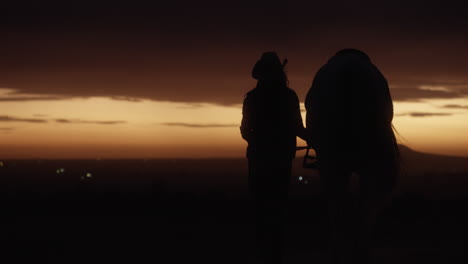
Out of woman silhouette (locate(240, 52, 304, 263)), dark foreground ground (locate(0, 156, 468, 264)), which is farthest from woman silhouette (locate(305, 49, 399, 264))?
dark foreground ground (locate(0, 156, 468, 264))

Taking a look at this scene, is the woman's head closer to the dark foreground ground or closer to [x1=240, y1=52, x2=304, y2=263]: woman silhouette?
[x1=240, y1=52, x2=304, y2=263]: woman silhouette

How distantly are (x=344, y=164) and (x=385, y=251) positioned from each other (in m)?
4.07

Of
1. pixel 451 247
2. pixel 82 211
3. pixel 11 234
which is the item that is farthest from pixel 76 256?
pixel 82 211

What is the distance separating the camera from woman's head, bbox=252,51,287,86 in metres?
6.88

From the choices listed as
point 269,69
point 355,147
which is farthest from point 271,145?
point 355,147

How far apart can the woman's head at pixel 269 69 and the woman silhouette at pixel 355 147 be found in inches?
53.3

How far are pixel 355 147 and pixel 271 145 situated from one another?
151cm

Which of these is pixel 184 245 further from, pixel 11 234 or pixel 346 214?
pixel 346 214

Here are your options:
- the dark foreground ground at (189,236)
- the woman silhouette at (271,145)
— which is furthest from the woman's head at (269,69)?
the dark foreground ground at (189,236)

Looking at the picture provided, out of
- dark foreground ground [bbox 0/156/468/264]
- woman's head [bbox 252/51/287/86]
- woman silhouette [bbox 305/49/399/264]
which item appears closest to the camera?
woman silhouette [bbox 305/49/399/264]

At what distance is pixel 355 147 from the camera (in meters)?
5.46

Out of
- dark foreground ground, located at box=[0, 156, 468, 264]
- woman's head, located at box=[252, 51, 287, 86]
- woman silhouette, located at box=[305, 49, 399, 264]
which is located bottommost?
dark foreground ground, located at box=[0, 156, 468, 264]

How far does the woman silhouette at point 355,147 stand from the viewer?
17.8 feet

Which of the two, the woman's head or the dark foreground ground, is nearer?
the woman's head
